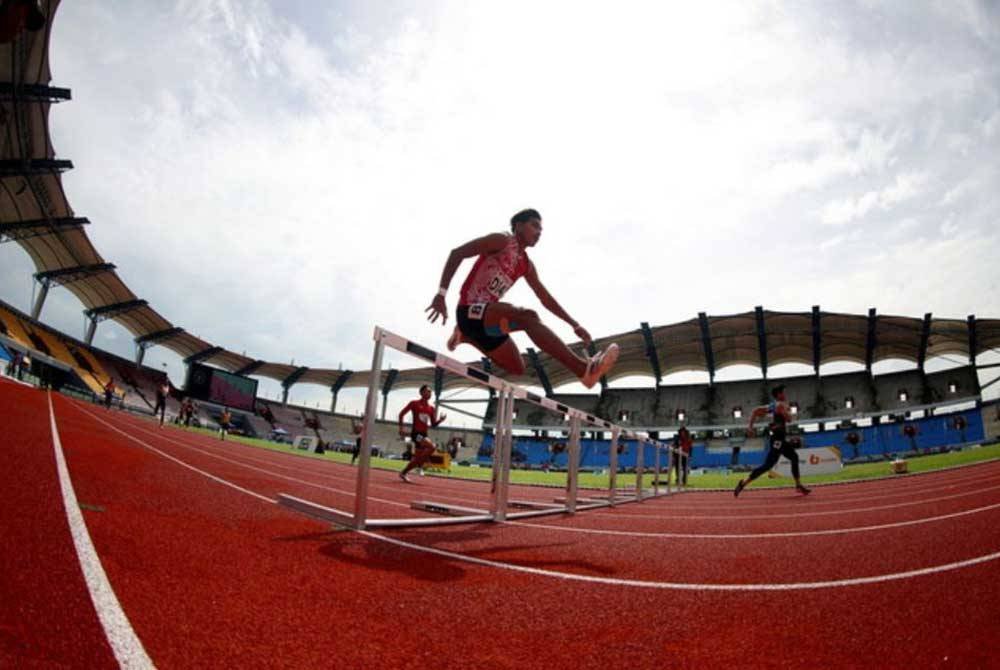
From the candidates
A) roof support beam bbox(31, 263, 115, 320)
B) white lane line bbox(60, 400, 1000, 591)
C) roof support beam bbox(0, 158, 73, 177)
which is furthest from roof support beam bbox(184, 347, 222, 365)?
white lane line bbox(60, 400, 1000, 591)

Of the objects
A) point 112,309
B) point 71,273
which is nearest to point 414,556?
point 71,273

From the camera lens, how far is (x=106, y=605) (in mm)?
1363

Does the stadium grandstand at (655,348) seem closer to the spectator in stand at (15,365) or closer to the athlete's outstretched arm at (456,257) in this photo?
the spectator in stand at (15,365)

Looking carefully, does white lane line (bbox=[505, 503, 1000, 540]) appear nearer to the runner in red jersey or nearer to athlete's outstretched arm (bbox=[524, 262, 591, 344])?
athlete's outstretched arm (bbox=[524, 262, 591, 344])

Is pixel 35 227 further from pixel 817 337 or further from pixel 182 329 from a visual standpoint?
pixel 817 337

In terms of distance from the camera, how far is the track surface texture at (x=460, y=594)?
129 cm

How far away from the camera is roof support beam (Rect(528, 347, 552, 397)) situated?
3531 centimetres

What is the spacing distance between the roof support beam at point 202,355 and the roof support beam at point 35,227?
18.6m

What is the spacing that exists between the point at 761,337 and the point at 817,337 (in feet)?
10.7

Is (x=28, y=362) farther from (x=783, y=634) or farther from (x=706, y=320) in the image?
(x=706, y=320)

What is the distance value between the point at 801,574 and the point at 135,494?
4.23 metres

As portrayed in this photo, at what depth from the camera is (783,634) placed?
154 cm

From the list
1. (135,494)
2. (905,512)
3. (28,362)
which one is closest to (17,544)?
(135,494)

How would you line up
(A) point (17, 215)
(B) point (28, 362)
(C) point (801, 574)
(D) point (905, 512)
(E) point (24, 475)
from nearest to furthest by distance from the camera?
1. (C) point (801, 574)
2. (E) point (24, 475)
3. (D) point (905, 512)
4. (A) point (17, 215)
5. (B) point (28, 362)
